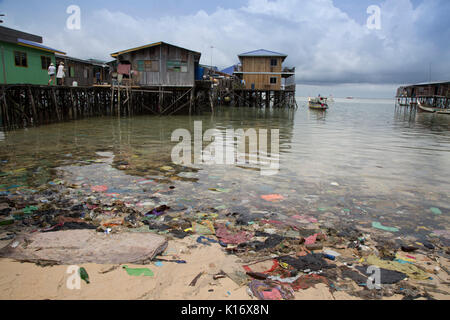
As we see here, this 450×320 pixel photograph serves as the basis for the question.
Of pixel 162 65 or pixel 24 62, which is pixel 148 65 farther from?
pixel 24 62

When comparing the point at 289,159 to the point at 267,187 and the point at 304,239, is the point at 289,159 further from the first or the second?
the point at 304,239

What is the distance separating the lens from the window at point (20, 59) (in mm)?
19855

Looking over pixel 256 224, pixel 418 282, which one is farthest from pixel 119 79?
pixel 418 282

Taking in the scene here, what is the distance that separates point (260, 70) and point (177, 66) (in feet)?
67.4

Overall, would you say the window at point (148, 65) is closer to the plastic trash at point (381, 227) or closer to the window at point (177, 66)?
the window at point (177, 66)

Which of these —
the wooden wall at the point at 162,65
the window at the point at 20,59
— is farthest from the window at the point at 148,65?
the window at the point at 20,59

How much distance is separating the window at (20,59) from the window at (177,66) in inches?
418

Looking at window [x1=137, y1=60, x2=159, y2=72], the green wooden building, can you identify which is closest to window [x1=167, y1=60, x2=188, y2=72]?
window [x1=137, y1=60, x2=159, y2=72]

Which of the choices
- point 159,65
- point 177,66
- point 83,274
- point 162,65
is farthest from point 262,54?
point 83,274

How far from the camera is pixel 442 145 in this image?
13.3 metres

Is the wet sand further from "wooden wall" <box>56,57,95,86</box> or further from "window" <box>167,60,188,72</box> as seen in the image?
"wooden wall" <box>56,57,95,86</box>

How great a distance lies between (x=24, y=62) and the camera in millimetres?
20672

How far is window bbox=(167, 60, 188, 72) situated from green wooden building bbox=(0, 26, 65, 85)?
8.42 metres

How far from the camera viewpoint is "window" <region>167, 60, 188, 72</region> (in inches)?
1061
